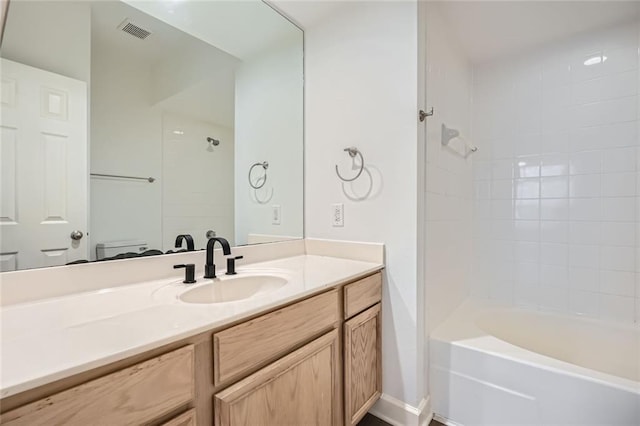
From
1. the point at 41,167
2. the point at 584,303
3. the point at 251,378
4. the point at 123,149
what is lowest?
the point at 584,303

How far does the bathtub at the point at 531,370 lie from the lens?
116 cm

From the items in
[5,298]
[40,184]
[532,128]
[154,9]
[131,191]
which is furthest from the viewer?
[532,128]

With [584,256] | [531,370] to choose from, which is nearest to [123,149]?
[531,370]

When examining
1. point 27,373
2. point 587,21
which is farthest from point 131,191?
point 587,21

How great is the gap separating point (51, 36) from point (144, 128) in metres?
0.38

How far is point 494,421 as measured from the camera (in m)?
1.35

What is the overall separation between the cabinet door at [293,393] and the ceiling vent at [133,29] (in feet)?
4.50

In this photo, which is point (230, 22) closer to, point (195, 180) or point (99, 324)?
point (195, 180)

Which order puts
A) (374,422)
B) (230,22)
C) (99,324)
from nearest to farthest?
(99,324) < (374,422) < (230,22)

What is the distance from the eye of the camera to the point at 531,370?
4.15 feet

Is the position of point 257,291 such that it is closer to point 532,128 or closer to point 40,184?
point 40,184

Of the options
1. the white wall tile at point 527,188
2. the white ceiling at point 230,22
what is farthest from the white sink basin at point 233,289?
the white wall tile at point 527,188

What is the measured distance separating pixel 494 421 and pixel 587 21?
7.46 feet

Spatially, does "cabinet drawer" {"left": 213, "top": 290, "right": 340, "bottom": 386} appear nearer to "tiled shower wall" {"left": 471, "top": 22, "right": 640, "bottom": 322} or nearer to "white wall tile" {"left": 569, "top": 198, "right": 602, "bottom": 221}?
"tiled shower wall" {"left": 471, "top": 22, "right": 640, "bottom": 322}
